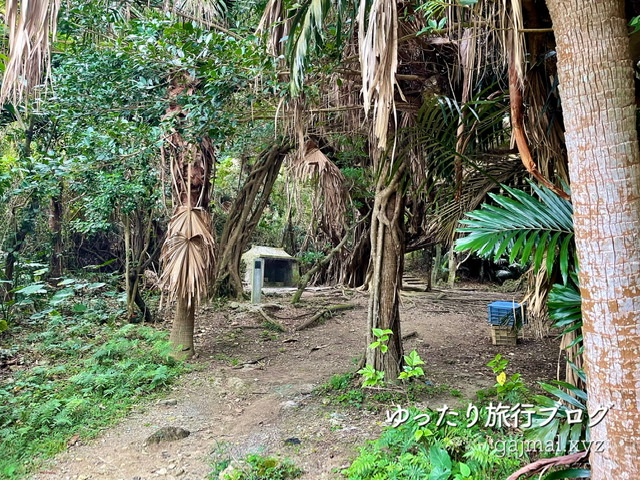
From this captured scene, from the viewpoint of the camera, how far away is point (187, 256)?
3.95 m

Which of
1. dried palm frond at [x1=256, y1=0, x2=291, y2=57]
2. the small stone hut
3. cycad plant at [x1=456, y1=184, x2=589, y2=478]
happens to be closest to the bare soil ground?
cycad plant at [x1=456, y1=184, x2=589, y2=478]

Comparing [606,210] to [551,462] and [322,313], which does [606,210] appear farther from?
[322,313]

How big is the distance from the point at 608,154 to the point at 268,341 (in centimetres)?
462

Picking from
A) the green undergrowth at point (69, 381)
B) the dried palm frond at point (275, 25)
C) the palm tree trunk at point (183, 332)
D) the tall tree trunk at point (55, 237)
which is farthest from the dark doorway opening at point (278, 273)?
the dried palm frond at point (275, 25)

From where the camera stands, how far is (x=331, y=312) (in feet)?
22.1

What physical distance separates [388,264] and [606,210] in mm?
2168

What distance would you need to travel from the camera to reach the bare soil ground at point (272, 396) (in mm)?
2473

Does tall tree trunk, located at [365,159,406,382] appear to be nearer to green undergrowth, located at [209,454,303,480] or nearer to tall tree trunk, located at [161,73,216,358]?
green undergrowth, located at [209,454,303,480]

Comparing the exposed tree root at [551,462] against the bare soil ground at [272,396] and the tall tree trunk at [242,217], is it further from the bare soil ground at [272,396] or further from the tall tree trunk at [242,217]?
the tall tree trunk at [242,217]

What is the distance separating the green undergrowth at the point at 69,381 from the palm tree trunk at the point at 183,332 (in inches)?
4.9

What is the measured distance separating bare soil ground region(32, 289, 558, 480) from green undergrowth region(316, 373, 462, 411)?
0.19 feet

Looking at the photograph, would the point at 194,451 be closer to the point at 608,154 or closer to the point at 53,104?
the point at 608,154

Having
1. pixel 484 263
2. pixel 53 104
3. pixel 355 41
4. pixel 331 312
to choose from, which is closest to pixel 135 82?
pixel 53 104

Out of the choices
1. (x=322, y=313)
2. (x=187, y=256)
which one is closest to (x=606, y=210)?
(x=187, y=256)
